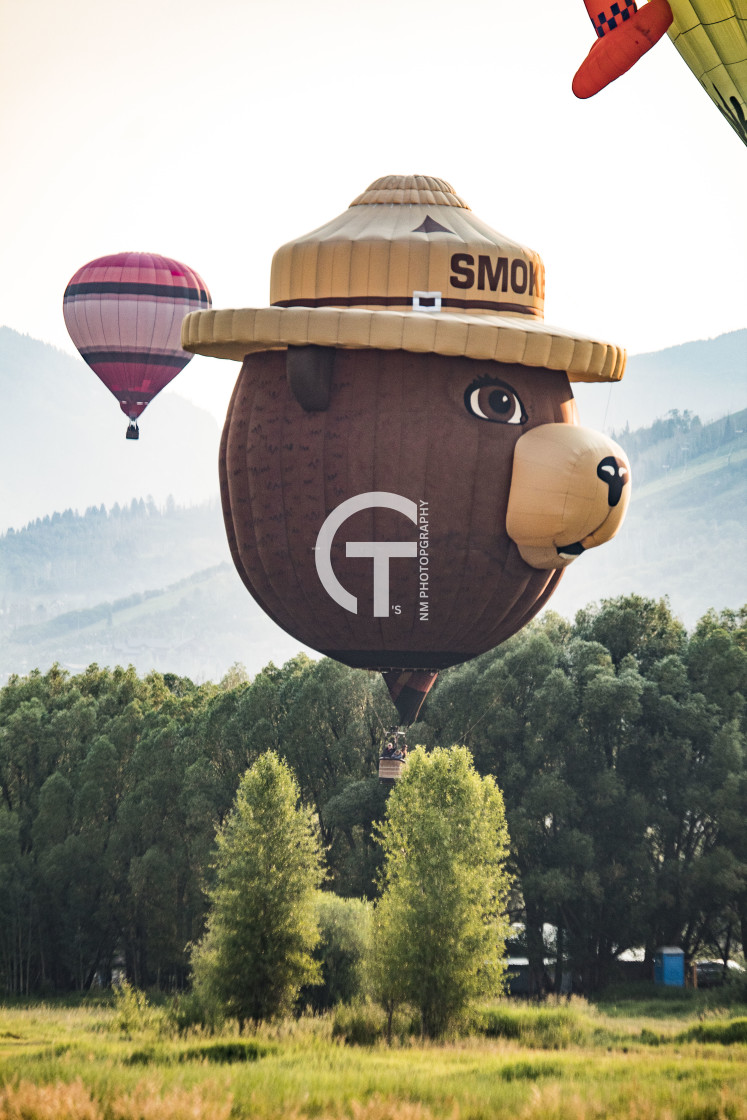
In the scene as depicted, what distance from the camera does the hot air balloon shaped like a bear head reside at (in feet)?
66.1

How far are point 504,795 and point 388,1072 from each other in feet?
69.0

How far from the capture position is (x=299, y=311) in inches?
767

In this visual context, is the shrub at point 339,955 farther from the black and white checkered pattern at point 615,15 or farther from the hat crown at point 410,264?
the black and white checkered pattern at point 615,15

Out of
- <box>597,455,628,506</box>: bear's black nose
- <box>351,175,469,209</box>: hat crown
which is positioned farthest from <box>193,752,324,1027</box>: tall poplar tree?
<box>351,175,469,209</box>: hat crown

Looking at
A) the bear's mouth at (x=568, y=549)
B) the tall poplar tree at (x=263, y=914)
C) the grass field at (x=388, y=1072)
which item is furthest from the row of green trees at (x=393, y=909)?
the bear's mouth at (x=568, y=549)

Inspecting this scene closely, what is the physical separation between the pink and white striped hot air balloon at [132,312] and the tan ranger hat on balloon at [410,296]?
20707mm

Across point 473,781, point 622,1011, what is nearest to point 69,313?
point 473,781

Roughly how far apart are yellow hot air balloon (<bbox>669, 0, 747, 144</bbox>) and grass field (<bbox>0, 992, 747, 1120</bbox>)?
34.2 ft

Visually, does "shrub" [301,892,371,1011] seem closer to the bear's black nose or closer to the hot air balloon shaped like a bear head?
the hot air balloon shaped like a bear head

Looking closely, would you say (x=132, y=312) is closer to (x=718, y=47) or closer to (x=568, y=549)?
(x=568, y=549)

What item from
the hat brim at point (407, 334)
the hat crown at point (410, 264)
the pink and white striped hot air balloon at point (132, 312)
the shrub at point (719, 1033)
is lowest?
the shrub at point (719, 1033)

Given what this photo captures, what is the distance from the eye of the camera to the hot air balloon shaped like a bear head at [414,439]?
66.1ft

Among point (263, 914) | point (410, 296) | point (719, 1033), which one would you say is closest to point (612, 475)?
point (410, 296)

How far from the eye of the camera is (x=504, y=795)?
4272 cm
